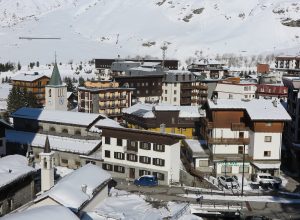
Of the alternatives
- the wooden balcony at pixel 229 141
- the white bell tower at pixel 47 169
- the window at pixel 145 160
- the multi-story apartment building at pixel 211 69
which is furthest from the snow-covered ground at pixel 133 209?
the multi-story apartment building at pixel 211 69

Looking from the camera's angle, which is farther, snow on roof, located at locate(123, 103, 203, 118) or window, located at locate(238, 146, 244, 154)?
snow on roof, located at locate(123, 103, 203, 118)

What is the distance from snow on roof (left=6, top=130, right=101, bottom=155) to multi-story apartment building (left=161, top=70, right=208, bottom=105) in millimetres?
35290

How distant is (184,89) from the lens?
254ft

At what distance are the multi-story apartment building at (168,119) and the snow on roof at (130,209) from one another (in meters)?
13.5

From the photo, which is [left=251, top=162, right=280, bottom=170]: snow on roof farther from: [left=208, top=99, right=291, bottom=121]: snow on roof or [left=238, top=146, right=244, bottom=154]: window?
[left=208, top=99, right=291, bottom=121]: snow on roof

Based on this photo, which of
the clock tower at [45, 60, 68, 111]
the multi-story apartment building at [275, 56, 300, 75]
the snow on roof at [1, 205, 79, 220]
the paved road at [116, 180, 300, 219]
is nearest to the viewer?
the snow on roof at [1, 205, 79, 220]

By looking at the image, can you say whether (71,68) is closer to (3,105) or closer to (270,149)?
(3,105)

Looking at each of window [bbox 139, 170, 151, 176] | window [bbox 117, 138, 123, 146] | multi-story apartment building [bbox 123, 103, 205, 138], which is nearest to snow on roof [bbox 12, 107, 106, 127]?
multi-story apartment building [bbox 123, 103, 205, 138]

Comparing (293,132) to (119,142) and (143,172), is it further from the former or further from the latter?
(119,142)

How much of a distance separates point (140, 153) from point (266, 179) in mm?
10693

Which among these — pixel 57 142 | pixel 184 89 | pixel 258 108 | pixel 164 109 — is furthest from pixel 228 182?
pixel 184 89

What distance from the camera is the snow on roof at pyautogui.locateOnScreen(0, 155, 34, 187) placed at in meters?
27.0

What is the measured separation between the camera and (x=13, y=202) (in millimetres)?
27906

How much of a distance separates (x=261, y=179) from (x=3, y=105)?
176ft
